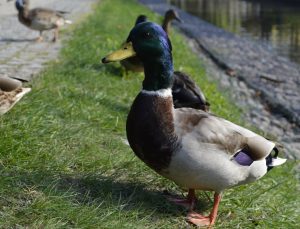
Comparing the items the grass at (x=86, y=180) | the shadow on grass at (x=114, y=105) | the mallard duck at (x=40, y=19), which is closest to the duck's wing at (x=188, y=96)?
the grass at (x=86, y=180)

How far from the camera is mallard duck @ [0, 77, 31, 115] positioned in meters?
4.43

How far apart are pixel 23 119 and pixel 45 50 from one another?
4865mm

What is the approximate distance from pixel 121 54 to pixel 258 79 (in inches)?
348

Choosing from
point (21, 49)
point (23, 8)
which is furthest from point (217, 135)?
point (23, 8)

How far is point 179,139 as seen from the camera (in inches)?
134

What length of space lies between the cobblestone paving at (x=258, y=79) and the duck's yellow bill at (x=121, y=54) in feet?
13.1

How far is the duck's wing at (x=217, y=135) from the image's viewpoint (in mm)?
3469

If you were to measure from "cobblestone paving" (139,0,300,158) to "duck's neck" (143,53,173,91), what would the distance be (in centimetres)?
388

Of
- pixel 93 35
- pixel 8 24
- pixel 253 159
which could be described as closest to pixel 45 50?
pixel 93 35

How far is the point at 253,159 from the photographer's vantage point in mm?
3639

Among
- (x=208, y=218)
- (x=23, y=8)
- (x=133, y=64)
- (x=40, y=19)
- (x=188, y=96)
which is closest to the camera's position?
(x=208, y=218)

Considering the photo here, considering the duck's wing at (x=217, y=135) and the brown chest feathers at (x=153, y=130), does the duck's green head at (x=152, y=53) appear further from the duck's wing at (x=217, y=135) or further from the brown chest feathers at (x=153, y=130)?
the duck's wing at (x=217, y=135)

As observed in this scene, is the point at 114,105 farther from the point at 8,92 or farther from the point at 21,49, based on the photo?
the point at 21,49

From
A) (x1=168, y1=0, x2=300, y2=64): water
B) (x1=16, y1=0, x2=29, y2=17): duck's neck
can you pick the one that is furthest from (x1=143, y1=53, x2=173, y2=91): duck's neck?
(x1=168, y1=0, x2=300, y2=64): water
